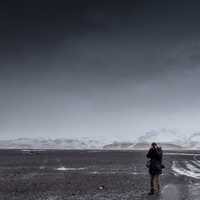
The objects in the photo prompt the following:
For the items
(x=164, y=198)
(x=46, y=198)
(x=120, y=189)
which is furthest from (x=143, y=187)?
(x=46, y=198)

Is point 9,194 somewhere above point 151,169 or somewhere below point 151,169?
below

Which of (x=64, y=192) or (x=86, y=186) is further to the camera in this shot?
(x=86, y=186)

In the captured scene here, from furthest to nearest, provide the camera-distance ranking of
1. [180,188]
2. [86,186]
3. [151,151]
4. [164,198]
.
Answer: [86,186]
[180,188]
[151,151]
[164,198]

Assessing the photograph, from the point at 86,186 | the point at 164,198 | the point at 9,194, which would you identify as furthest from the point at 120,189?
the point at 9,194

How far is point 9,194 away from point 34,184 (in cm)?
618

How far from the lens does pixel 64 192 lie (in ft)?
83.6

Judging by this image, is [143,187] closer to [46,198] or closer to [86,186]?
[86,186]

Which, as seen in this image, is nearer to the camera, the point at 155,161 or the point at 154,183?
the point at 155,161

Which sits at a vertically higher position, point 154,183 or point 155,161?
point 155,161

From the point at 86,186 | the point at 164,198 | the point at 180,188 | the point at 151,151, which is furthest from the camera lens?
the point at 86,186

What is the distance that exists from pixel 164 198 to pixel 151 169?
8.34 feet

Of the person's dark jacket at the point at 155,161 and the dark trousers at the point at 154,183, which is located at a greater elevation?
the person's dark jacket at the point at 155,161

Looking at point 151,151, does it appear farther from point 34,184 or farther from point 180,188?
point 34,184

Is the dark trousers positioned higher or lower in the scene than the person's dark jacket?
lower
